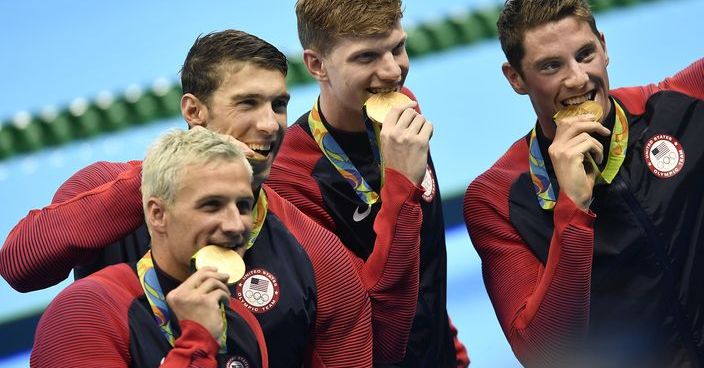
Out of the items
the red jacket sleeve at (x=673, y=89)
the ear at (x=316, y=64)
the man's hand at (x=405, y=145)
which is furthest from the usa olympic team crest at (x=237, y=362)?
the red jacket sleeve at (x=673, y=89)

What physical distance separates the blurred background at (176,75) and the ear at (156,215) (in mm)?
1748

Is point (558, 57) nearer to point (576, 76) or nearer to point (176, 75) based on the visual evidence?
point (576, 76)

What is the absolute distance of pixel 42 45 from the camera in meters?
5.15

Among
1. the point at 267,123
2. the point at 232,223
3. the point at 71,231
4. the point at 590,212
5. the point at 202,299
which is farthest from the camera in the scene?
the point at 590,212

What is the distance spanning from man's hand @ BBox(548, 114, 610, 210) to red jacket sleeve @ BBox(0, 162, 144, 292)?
0.76m

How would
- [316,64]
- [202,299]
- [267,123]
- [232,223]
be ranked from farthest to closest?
[316,64] → [267,123] → [232,223] → [202,299]

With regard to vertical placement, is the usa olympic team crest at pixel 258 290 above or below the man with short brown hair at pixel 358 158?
below

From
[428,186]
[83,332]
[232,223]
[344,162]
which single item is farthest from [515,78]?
[83,332]

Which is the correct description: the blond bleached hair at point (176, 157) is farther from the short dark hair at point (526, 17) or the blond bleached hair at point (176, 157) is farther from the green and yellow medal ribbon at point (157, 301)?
the short dark hair at point (526, 17)

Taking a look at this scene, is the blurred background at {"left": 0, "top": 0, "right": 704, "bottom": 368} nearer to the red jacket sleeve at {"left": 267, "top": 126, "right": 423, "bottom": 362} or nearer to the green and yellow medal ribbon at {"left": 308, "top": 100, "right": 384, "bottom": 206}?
the green and yellow medal ribbon at {"left": 308, "top": 100, "right": 384, "bottom": 206}

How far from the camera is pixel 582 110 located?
2.89 metres

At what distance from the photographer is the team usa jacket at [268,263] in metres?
2.57

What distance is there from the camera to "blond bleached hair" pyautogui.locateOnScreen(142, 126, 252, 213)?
241cm

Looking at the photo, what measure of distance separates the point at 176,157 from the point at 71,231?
0.26m
